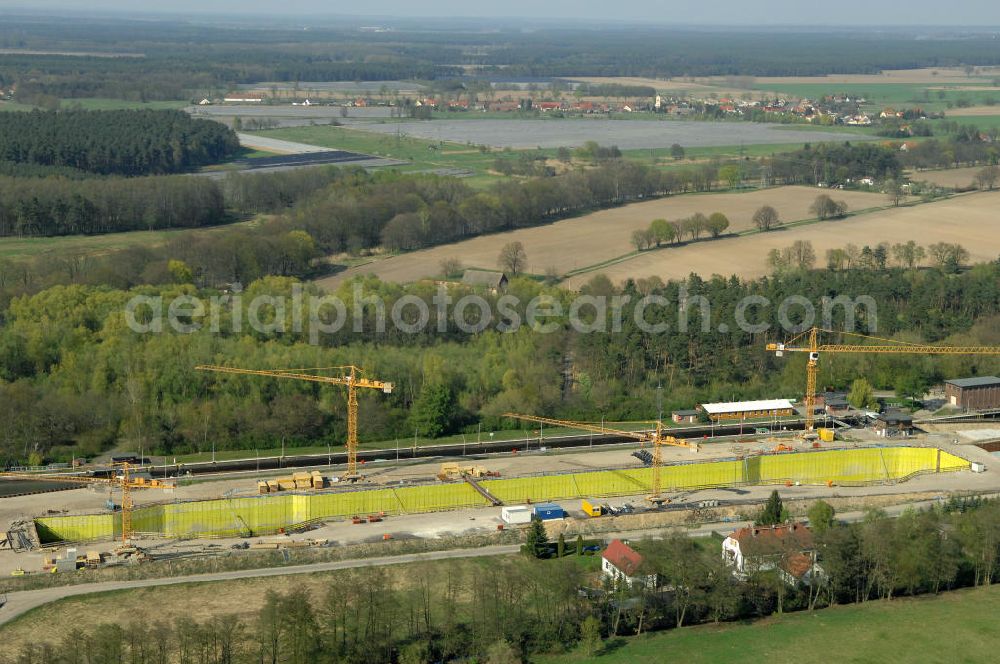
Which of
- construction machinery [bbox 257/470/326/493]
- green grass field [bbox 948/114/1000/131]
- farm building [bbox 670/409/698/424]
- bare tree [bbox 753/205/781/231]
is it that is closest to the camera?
construction machinery [bbox 257/470/326/493]

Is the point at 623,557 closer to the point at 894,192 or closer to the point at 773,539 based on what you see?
the point at 773,539

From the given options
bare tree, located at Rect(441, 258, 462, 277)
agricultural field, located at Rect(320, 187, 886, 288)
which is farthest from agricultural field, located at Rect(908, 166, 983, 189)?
bare tree, located at Rect(441, 258, 462, 277)

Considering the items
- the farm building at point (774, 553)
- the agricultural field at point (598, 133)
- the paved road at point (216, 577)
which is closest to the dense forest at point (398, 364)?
the paved road at point (216, 577)

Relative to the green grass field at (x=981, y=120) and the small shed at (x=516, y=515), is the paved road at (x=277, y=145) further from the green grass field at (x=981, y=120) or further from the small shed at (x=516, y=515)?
the small shed at (x=516, y=515)

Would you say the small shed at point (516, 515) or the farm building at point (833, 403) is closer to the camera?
the small shed at point (516, 515)

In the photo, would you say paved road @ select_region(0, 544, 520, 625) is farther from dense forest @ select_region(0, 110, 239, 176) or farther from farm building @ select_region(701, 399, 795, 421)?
dense forest @ select_region(0, 110, 239, 176)
